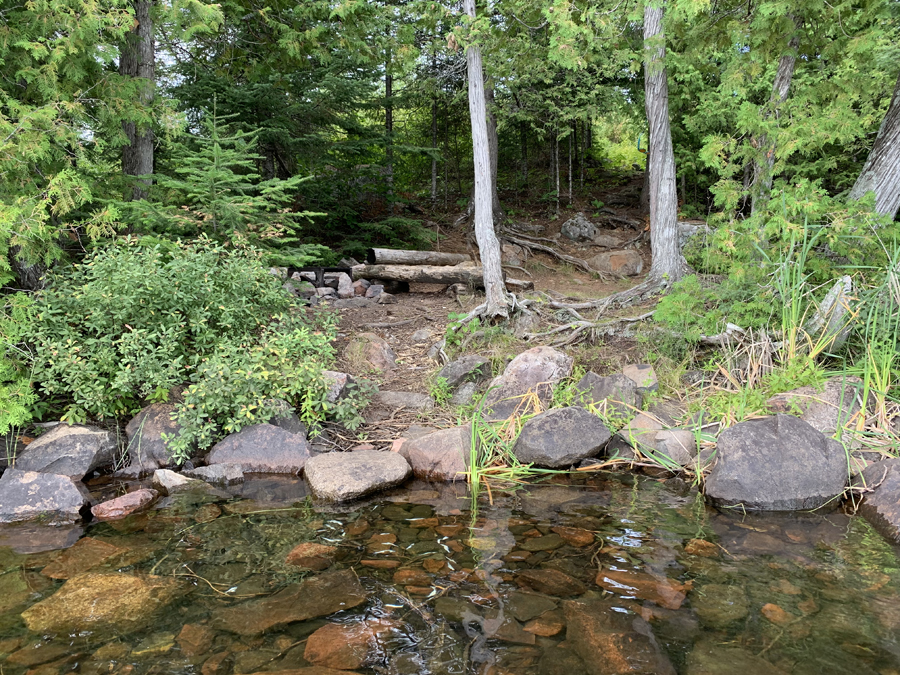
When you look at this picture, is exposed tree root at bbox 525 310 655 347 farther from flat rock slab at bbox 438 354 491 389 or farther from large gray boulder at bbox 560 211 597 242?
large gray boulder at bbox 560 211 597 242

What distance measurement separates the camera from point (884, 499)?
409 centimetres

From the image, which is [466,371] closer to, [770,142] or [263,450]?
[263,450]

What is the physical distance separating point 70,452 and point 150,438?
0.62 metres

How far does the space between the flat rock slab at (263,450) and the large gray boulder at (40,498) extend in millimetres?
1083

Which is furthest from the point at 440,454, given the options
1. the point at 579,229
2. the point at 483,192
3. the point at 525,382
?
the point at 579,229

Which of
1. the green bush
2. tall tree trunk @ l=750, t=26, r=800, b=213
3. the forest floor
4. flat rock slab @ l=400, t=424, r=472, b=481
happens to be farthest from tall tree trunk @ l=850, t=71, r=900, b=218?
the green bush

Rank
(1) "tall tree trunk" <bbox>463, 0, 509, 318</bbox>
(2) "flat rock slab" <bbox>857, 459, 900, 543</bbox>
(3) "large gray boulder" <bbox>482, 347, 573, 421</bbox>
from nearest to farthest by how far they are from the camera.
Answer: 1. (2) "flat rock slab" <bbox>857, 459, 900, 543</bbox>
2. (3) "large gray boulder" <bbox>482, 347, 573, 421</bbox>
3. (1) "tall tree trunk" <bbox>463, 0, 509, 318</bbox>

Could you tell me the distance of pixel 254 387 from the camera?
211 inches

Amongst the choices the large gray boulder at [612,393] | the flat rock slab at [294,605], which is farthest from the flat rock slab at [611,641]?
the large gray boulder at [612,393]

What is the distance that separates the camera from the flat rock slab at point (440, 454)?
505 centimetres

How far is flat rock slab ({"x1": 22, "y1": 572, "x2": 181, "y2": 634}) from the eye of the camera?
9.78ft

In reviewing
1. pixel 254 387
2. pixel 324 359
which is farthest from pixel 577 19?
pixel 254 387

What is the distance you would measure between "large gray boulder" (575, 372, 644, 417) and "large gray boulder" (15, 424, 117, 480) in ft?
14.9

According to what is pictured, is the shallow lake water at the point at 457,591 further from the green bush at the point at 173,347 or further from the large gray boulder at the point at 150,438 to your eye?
the green bush at the point at 173,347
